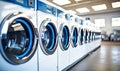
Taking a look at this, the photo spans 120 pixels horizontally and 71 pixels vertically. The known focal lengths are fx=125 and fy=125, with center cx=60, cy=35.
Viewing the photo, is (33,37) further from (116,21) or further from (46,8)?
(116,21)

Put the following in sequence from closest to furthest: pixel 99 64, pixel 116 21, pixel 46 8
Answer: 1. pixel 46 8
2. pixel 99 64
3. pixel 116 21

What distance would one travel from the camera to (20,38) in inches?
71.7

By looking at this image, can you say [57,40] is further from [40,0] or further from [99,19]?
[99,19]

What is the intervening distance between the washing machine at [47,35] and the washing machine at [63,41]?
19 centimetres

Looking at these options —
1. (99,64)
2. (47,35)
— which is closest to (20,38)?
(47,35)

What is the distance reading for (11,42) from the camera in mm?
1652

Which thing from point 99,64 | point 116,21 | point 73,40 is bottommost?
point 99,64

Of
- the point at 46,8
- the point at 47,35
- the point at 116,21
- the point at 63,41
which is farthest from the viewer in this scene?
the point at 116,21

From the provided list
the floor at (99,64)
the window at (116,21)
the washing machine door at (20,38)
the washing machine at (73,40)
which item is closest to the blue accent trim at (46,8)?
the washing machine door at (20,38)

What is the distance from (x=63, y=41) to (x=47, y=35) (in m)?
0.69

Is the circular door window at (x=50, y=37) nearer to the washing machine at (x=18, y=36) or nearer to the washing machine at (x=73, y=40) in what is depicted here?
the washing machine at (x=18, y=36)

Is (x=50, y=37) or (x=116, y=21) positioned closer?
(x=50, y=37)

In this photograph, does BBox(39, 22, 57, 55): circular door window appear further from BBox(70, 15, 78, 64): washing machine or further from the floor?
the floor

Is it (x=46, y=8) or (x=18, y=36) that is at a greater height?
(x=46, y=8)
